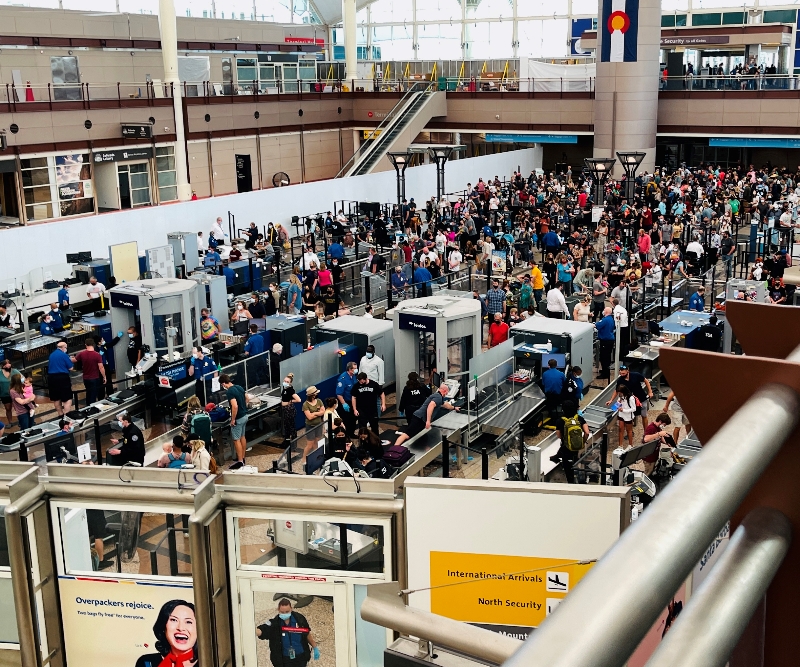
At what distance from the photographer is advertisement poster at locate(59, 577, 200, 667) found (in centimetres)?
691

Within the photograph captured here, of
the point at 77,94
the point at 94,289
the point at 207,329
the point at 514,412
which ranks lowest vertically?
the point at 514,412

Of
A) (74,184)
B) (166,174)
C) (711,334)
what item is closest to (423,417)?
(711,334)

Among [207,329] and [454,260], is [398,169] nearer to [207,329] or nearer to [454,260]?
[454,260]

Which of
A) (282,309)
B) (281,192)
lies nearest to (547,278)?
(282,309)

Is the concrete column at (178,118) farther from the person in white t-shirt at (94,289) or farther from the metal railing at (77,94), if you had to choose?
the person in white t-shirt at (94,289)

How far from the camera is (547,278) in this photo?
23.9 metres

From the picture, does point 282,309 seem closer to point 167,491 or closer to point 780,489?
point 167,491

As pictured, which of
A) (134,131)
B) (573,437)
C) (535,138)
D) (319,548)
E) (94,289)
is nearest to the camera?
(319,548)

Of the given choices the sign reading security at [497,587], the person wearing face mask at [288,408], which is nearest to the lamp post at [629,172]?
the person wearing face mask at [288,408]

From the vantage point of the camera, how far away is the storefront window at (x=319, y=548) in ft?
22.5

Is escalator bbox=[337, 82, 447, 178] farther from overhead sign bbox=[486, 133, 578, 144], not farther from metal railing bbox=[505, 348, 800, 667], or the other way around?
metal railing bbox=[505, 348, 800, 667]

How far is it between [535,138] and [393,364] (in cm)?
3209

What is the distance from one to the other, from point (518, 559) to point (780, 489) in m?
5.45

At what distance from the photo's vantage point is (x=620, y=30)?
43062 mm
